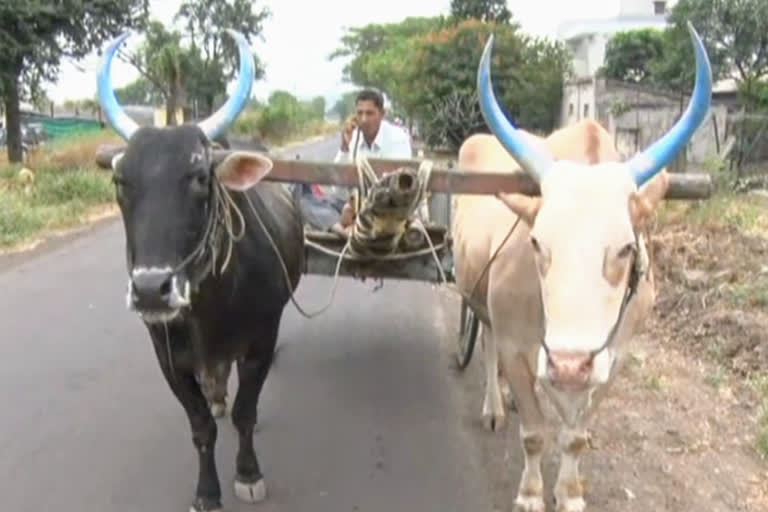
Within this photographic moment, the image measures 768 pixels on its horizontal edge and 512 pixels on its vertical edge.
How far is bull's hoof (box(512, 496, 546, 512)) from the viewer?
4203 mm

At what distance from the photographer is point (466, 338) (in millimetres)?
6402

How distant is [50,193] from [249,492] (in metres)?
12.2

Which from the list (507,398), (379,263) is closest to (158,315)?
(379,263)

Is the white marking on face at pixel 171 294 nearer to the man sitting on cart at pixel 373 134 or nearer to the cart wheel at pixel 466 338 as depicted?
the cart wheel at pixel 466 338

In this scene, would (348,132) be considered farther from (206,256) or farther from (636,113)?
(636,113)

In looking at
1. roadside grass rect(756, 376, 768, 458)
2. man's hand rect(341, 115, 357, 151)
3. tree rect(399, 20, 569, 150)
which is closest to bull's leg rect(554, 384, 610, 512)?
roadside grass rect(756, 376, 768, 458)

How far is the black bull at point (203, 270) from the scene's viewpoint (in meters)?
3.51

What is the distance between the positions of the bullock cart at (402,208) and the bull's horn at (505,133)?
5.3 inches

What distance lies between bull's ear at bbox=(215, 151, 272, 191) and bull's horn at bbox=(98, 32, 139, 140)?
18.0 inches

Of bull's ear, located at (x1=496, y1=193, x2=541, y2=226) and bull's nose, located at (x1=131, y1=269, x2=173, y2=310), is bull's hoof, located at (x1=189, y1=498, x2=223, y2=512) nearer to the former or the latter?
bull's nose, located at (x1=131, y1=269, x2=173, y2=310)

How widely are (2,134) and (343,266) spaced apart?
28.9m

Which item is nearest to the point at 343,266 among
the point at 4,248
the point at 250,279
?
the point at 250,279

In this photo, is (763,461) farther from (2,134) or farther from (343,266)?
(2,134)

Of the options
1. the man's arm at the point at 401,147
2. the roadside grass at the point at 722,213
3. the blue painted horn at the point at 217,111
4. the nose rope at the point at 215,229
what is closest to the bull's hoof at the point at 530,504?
the nose rope at the point at 215,229
